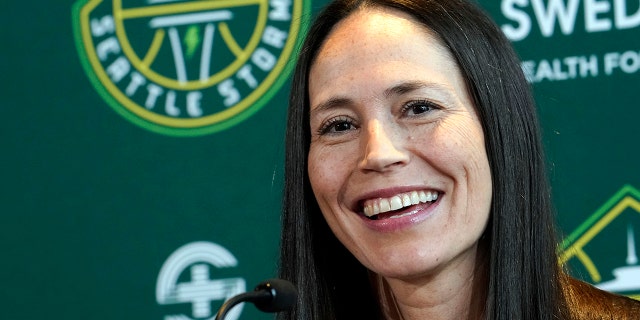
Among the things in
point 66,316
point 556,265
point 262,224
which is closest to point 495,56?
point 556,265

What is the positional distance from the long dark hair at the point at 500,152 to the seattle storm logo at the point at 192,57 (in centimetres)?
53

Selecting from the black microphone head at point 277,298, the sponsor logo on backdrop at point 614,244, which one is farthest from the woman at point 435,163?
the sponsor logo on backdrop at point 614,244

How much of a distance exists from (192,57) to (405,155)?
0.84m

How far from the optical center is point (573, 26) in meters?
1.97

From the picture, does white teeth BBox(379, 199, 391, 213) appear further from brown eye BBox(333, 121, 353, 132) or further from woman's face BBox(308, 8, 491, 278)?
brown eye BBox(333, 121, 353, 132)

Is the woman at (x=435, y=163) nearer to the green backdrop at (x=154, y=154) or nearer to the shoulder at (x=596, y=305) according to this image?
the shoulder at (x=596, y=305)

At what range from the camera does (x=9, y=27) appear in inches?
89.5

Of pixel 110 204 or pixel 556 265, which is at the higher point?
pixel 110 204

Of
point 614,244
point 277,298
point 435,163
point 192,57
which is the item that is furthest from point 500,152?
point 192,57

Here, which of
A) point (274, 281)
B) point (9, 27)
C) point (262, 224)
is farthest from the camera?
point (9, 27)

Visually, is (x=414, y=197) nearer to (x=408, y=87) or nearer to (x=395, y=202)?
(x=395, y=202)

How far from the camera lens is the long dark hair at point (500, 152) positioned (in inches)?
57.7

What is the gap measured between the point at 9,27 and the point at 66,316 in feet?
1.98

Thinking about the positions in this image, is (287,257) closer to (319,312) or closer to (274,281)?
(319,312)
